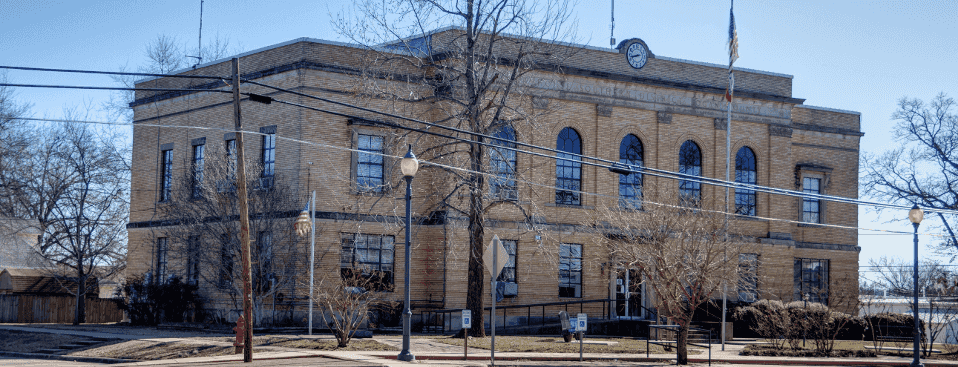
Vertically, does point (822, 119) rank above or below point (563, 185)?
above

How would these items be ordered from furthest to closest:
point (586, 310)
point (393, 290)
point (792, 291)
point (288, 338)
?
point (792, 291) < point (586, 310) < point (393, 290) < point (288, 338)

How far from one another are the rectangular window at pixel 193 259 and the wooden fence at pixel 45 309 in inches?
210

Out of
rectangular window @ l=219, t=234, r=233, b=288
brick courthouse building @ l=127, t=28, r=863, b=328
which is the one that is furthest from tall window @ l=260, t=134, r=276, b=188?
rectangular window @ l=219, t=234, r=233, b=288

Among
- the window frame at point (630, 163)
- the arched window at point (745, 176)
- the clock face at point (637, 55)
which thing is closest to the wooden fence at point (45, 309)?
the window frame at point (630, 163)

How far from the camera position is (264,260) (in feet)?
100

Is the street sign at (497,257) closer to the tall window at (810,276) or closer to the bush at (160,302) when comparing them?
the bush at (160,302)

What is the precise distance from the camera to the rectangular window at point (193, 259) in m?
31.8

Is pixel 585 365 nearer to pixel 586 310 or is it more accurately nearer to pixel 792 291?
pixel 586 310

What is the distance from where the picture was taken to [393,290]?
32969 mm

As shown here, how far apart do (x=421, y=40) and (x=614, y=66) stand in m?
7.35

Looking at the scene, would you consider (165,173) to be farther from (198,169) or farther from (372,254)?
(372,254)

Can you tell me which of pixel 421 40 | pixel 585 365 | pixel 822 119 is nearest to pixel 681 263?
pixel 585 365

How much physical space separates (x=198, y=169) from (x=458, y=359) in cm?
1574

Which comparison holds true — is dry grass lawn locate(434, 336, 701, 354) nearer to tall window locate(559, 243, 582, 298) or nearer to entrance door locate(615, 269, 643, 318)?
tall window locate(559, 243, 582, 298)
